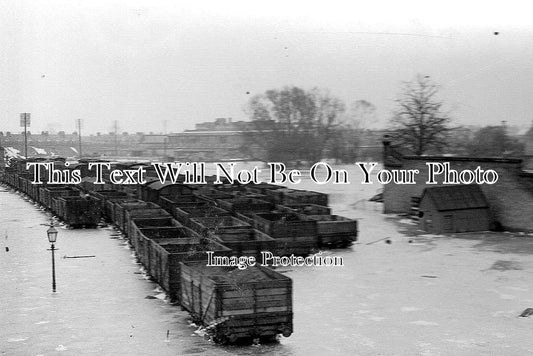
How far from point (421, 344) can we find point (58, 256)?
18.1m

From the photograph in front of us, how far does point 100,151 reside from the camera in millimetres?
195375

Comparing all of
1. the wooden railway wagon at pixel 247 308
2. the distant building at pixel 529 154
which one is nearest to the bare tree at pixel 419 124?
the distant building at pixel 529 154

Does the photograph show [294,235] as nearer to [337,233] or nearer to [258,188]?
[337,233]

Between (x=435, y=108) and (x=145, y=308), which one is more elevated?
(x=435, y=108)

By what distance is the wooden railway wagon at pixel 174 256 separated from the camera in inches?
765

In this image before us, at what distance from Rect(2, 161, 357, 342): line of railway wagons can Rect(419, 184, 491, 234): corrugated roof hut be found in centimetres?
584

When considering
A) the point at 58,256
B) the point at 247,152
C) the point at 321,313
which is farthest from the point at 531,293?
the point at 247,152

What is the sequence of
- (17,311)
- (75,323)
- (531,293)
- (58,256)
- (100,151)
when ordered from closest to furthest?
(75,323) < (17,311) < (531,293) < (58,256) < (100,151)

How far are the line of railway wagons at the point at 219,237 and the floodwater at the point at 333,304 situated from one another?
631 mm

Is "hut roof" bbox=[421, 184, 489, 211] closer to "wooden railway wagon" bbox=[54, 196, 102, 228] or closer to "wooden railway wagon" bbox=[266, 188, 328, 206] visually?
"wooden railway wagon" bbox=[266, 188, 328, 206]

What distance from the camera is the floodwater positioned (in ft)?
51.7

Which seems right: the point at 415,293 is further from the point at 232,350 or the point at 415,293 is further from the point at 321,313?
the point at 232,350

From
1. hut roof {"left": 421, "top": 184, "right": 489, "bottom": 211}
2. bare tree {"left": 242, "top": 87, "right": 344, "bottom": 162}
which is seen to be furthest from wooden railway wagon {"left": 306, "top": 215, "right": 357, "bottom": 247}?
bare tree {"left": 242, "top": 87, "right": 344, "bottom": 162}

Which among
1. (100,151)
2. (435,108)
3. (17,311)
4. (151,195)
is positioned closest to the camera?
(17,311)
